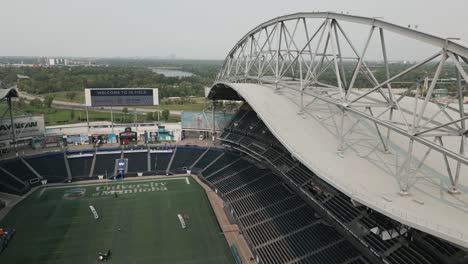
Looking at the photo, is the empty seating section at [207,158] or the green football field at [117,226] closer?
the green football field at [117,226]

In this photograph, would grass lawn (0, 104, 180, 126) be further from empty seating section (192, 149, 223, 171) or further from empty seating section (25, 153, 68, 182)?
empty seating section (192, 149, 223, 171)

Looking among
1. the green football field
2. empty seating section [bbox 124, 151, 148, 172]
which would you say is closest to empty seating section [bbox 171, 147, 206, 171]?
empty seating section [bbox 124, 151, 148, 172]

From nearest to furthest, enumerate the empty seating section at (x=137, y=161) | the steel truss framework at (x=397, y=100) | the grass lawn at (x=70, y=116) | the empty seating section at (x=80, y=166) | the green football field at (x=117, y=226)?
the steel truss framework at (x=397, y=100) < the green football field at (x=117, y=226) < the empty seating section at (x=80, y=166) < the empty seating section at (x=137, y=161) < the grass lawn at (x=70, y=116)

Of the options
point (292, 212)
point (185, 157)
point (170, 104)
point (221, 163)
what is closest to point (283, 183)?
point (292, 212)

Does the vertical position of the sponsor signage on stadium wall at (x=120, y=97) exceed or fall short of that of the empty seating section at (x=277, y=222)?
it exceeds it

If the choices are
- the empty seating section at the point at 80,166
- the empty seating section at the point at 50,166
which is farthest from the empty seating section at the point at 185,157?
the empty seating section at the point at 50,166

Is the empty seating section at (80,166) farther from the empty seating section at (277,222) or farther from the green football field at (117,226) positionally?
the empty seating section at (277,222)

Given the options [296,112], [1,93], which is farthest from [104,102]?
[296,112]
